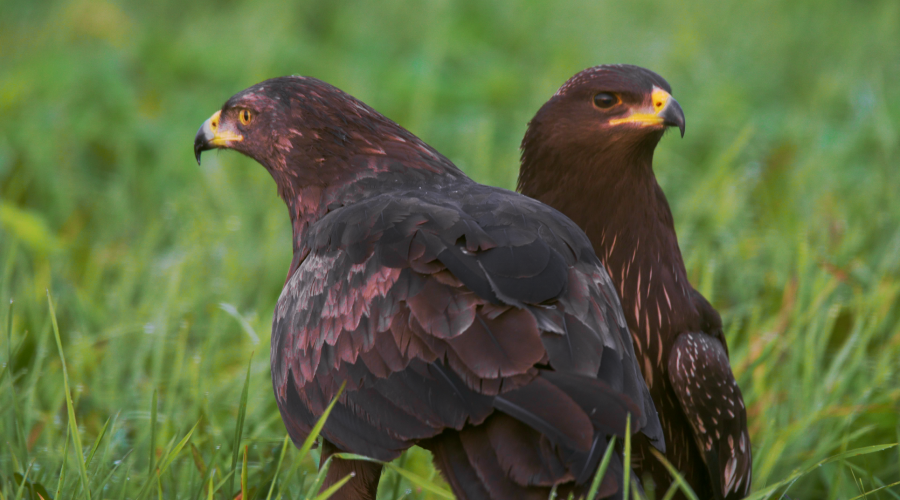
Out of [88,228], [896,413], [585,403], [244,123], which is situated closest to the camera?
[585,403]

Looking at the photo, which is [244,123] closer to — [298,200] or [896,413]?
[298,200]

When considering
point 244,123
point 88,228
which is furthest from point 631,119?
point 88,228

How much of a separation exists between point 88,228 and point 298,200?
297 centimetres

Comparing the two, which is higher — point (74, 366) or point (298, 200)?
point (298, 200)

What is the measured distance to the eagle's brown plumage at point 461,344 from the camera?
214 centimetres

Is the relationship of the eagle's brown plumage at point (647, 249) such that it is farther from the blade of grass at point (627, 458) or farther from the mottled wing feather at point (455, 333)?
the blade of grass at point (627, 458)

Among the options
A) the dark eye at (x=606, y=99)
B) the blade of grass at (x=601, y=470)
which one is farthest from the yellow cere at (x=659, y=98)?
the blade of grass at (x=601, y=470)

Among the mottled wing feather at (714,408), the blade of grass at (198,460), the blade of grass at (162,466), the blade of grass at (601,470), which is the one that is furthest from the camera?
the mottled wing feather at (714,408)

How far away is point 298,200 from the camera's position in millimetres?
3125

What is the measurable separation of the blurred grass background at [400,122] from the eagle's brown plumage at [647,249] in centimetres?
40

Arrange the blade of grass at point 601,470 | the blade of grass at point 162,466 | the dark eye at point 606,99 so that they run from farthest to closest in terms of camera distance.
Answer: the dark eye at point 606,99 < the blade of grass at point 162,466 < the blade of grass at point 601,470

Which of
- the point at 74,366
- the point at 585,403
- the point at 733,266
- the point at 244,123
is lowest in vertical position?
the point at 74,366

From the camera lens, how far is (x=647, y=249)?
3082mm

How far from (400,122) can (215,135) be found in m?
3.12
